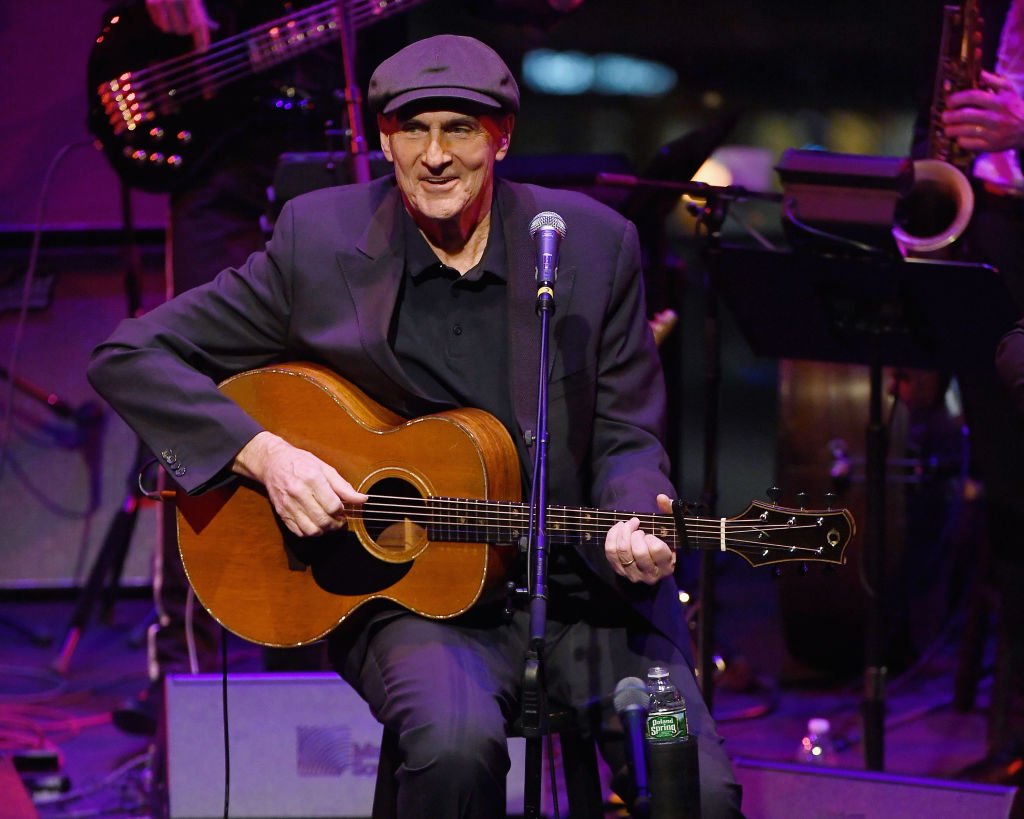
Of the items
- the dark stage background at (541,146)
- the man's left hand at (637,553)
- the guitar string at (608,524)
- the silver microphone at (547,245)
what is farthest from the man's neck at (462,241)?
the dark stage background at (541,146)

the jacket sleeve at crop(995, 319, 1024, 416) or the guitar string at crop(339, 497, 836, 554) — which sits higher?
the jacket sleeve at crop(995, 319, 1024, 416)

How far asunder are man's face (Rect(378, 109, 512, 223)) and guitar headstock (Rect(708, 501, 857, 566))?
972mm

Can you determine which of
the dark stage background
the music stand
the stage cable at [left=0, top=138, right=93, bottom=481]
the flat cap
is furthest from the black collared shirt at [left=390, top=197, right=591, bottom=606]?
the stage cable at [left=0, top=138, right=93, bottom=481]

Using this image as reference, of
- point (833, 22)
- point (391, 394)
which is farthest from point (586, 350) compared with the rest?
point (833, 22)

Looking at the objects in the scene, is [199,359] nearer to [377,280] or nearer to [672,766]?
[377,280]

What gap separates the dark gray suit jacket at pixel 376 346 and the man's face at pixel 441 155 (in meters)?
0.16

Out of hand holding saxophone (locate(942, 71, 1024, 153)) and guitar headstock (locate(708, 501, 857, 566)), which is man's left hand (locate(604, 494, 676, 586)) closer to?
guitar headstock (locate(708, 501, 857, 566))

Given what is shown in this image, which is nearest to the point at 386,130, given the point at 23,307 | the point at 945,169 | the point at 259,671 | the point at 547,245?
the point at 547,245

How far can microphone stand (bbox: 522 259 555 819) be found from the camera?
2744 mm

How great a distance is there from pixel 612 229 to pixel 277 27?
6.35 feet

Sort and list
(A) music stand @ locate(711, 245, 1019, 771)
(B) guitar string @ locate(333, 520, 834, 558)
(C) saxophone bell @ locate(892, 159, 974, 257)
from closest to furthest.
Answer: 1. (B) guitar string @ locate(333, 520, 834, 558)
2. (A) music stand @ locate(711, 245, 1019, 771)
3. (C) saxophone bell @ locate(892, 159, 974, 257)

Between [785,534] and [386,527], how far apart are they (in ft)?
2.94

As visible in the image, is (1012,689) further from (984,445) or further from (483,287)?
(483,287)

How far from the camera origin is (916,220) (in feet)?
15.6
